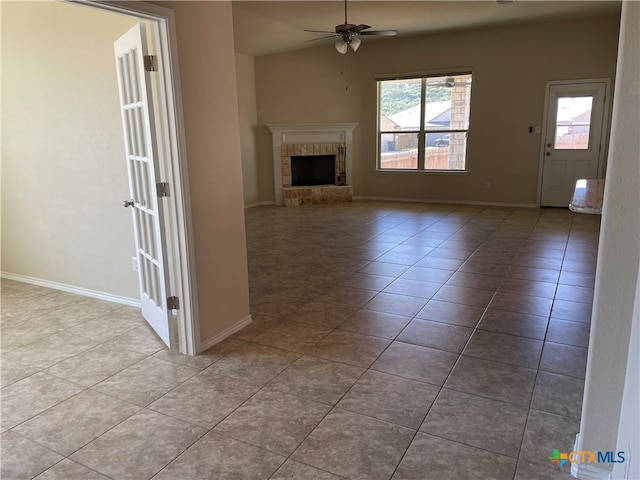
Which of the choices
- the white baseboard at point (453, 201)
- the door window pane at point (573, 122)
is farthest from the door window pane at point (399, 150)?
the door window pane at point (573, 122)

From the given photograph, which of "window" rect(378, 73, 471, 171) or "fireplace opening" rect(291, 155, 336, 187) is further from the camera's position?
"fireplace opening" rect(291, 155, 336, 187)

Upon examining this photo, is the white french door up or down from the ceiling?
down

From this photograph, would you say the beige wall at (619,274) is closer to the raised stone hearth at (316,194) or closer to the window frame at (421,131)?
the window frame at (421,131)

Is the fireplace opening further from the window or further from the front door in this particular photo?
the front door

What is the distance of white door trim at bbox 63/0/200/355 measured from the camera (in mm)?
2322

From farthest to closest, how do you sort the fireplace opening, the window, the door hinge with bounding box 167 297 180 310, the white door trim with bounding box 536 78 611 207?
1. the fireplace opening
2. the window
3. the white door trim with bounding box 536 78 611 207
4. the door hinge with bounding box 167 297 180 310

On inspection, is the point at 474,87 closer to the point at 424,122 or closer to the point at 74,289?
the point at 424,122

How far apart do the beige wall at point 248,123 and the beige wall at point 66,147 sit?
4.61 meters

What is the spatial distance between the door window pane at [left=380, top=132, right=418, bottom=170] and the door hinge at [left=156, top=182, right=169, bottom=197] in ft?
Result: 22.0

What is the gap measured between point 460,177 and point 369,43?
2.96 metres

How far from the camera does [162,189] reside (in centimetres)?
259

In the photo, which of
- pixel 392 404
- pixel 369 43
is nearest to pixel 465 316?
pixel 392 404

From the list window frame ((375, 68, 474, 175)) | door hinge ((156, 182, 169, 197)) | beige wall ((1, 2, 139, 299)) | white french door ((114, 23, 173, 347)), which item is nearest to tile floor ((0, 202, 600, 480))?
white french door ((114, 23, 173, 347))

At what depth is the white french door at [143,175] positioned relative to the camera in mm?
2541
